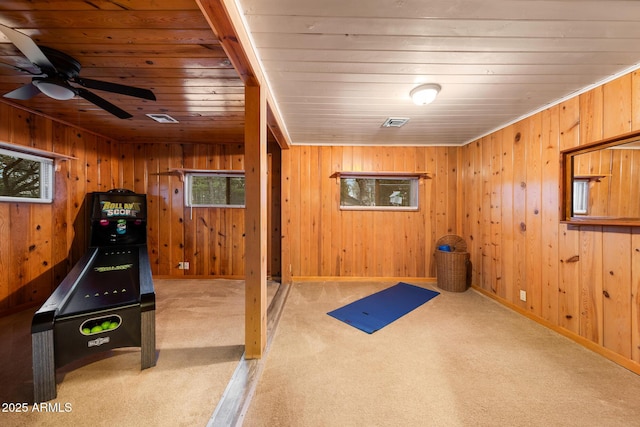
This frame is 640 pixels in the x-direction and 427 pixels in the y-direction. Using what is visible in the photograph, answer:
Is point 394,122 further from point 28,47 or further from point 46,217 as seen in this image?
point 46,217

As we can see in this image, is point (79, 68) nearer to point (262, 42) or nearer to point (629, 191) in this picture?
point (262, 42)

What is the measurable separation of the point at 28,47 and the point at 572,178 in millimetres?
3972

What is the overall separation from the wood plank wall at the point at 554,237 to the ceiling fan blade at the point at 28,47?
3.72 meters

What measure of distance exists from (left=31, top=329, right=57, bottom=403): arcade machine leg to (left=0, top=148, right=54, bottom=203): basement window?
2066mm

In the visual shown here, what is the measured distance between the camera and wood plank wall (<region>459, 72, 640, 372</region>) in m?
1.63

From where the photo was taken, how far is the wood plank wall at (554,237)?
1628 mm

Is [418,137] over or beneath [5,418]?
over

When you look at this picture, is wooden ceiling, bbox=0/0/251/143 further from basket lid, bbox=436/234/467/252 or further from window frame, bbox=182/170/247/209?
basket lid, bbox=436/234/467/252

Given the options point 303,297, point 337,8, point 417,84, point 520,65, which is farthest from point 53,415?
point 520,65

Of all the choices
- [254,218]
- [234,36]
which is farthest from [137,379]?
[234,36]

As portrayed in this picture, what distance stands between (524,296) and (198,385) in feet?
10.4

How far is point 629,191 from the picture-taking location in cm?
160

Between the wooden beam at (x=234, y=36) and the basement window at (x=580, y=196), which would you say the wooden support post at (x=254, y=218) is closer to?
the wooden beam at (x=234, y=36)

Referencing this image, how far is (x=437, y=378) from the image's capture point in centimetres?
149
